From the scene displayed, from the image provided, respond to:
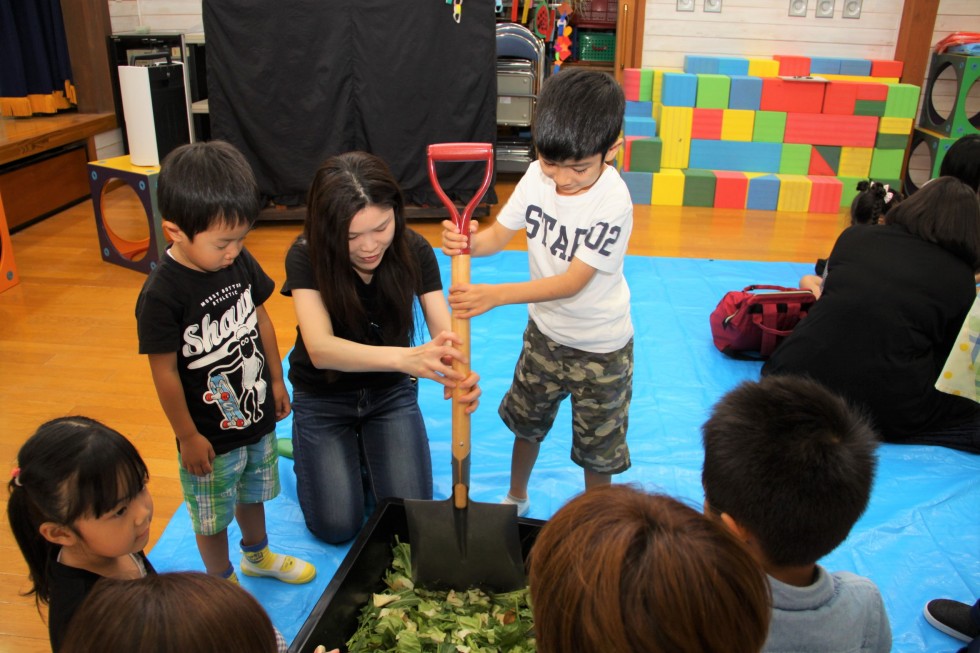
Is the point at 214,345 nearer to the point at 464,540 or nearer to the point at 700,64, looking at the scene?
the point at 464,540

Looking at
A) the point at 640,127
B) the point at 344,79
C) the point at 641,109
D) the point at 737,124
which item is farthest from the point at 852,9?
the point at 344,79

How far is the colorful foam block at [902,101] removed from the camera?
17.0 feet

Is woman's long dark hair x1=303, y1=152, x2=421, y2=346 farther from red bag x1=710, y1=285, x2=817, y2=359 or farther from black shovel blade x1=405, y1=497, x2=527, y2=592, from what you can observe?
red bag x1=710, y1=285, x2=817, y2=359

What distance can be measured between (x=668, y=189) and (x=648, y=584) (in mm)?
4813

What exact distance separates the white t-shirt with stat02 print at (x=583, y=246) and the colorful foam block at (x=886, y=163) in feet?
14.1

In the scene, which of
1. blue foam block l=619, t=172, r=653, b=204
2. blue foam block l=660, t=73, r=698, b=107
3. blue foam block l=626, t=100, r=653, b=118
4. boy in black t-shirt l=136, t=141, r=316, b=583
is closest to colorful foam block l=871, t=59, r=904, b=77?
blue foam block l=660, t=73, r=698, b=107

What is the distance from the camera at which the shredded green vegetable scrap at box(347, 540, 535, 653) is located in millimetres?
1499

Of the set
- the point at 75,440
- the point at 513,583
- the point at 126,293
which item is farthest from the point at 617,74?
the point at 75,440

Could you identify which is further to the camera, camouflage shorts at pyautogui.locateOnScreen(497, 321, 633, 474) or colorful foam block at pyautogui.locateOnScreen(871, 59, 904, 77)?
colorful foam block at pyautogui.locateOnScreen(871, 59, 904, 77)

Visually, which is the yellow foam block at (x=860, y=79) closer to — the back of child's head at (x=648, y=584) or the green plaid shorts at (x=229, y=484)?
the green plaid shorts at (x=229, y=484)

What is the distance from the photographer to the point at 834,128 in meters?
5.29

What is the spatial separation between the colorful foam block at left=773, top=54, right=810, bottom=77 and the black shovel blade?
488 cm

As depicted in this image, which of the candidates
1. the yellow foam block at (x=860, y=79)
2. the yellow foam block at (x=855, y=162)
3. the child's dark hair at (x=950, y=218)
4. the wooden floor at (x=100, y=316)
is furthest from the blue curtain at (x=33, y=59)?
the yellow foam block at (x=855, y=162)

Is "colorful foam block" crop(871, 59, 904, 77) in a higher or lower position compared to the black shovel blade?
higher
